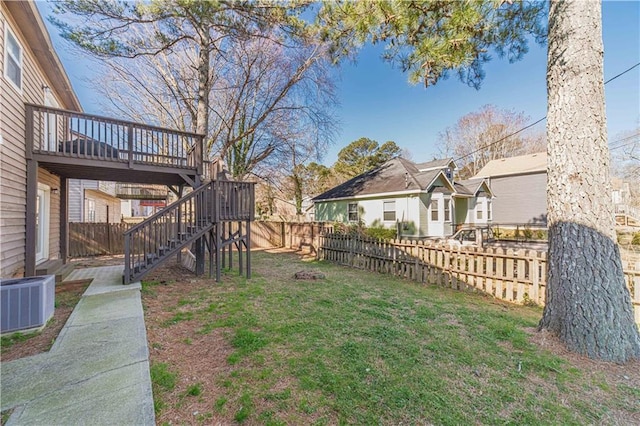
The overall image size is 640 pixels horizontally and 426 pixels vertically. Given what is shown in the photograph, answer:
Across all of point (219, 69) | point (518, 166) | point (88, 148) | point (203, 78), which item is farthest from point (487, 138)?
point (88, 148)

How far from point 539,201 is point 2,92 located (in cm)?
2574

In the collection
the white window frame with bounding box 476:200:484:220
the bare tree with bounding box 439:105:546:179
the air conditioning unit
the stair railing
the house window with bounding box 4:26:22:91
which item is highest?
the bare tree with bounding box 439:105:546:179

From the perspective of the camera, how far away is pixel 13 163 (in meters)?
4.87

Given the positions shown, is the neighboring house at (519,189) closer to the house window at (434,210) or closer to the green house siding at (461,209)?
the green house siding at (461,209)

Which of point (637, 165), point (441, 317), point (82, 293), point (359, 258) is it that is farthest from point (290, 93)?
point (637, 165)

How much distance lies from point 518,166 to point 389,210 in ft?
43.9

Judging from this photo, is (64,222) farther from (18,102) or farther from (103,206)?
(103,206)

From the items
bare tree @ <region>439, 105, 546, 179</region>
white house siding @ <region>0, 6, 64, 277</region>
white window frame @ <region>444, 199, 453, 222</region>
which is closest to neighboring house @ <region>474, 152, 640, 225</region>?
bare tree @ <region>439, 105, 546, 179</region>

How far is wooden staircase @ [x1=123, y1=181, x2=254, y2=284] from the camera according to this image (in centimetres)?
597

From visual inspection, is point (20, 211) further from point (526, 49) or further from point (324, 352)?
point (526, 49)

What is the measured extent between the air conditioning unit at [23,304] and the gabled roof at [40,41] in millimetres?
4717

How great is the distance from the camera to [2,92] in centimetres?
436

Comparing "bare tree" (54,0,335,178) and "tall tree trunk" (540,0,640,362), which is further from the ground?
"bare tree" (54,0,335,178)

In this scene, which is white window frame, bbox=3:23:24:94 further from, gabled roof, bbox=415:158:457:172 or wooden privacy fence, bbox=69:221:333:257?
gabled roof, bbox=415:158:457:172
